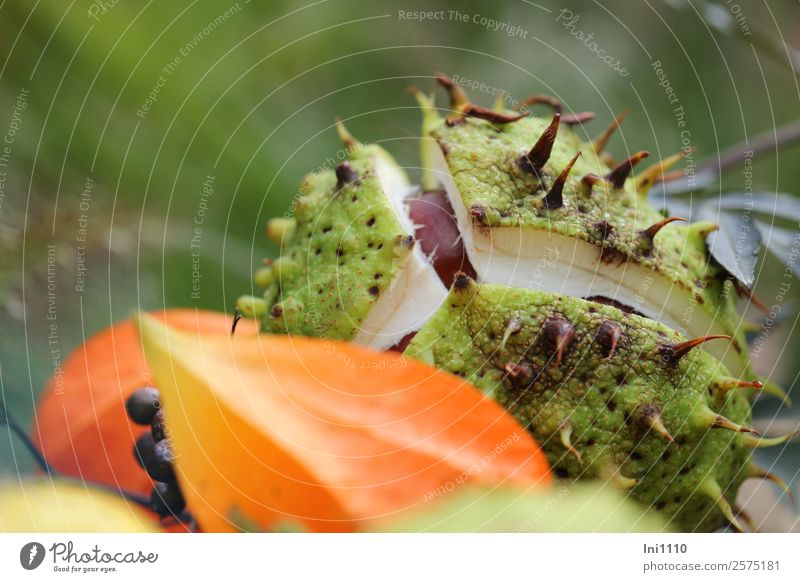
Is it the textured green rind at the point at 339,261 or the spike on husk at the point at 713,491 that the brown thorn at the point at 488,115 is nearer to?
the textured green rind at the point at 339,261

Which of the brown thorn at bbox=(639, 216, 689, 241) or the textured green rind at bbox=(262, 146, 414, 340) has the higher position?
the brown thorn at bbox=(639, 216, 689, 241)

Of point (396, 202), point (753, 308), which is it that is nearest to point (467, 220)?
point (396, 202)

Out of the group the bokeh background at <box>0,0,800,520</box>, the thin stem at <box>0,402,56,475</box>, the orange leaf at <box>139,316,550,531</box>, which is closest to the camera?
the orange leaf at <box>139,316,550,531</box>

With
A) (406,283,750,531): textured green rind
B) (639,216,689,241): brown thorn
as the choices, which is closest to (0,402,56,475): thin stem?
(406,283,750,531): textured green rind

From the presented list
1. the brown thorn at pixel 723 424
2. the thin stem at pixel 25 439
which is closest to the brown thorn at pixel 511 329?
the brown thorn at pixel 723 424

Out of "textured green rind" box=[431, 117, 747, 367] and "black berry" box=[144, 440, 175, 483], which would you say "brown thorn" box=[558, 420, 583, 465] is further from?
"black berry" box=[144, 440, 175, 483]
